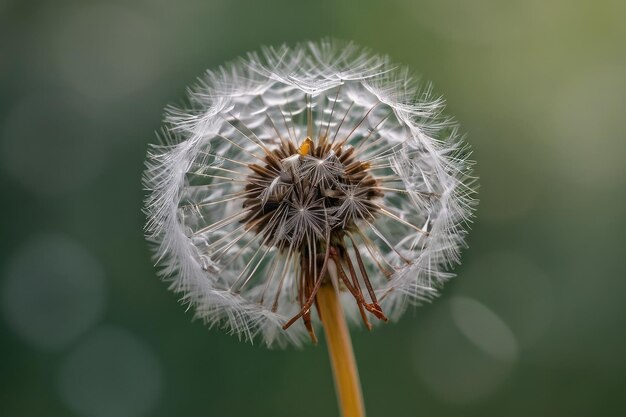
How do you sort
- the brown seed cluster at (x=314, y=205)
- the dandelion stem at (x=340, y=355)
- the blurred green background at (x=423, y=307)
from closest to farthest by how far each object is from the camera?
the dandelion stem at (x=340, y=355)
the brown seed cluster at (x=314, y=205)
the blurred green background at (x=423, y=307)

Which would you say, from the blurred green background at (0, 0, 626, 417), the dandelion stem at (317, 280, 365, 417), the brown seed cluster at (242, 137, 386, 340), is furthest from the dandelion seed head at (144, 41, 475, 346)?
the blurred green background at (0, 0, 626, 417)

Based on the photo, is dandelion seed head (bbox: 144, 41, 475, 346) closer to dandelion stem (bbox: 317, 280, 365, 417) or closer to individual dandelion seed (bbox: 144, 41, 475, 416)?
individual dandelion seed (bbox: 144, 41, 475, 416)
